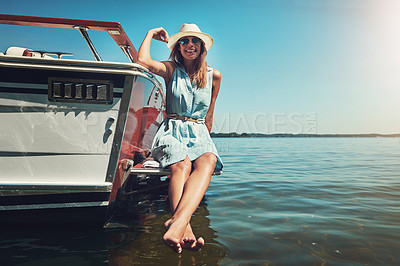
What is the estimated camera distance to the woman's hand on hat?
2.95 meters

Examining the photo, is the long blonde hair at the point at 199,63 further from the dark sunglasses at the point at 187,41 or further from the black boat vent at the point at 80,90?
the black boat vent at the point at 80,90

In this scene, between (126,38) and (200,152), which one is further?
(126,38)

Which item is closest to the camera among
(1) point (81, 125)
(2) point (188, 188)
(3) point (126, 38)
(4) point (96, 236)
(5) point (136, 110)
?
(2) point (188, 188)

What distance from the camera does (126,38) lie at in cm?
314

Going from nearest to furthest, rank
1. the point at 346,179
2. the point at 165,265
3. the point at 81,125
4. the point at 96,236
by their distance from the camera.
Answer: the point at 165,265 < the point at 81,125 < the point at 96,236 < the point at 346,179

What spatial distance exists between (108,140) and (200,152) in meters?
0.87

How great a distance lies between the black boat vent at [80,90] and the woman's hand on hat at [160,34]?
94cm

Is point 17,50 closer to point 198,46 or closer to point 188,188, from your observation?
point 198,46

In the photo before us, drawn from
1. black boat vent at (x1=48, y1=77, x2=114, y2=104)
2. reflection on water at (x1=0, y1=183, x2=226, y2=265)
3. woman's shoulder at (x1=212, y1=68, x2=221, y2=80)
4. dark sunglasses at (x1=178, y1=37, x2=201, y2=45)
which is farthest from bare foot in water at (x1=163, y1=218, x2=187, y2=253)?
dark sunglasses at (x1=178, y1=37, x2=201, y2=45)

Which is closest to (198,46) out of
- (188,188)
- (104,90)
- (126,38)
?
(126,38)

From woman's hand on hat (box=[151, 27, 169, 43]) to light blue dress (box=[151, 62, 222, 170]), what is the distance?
366mm

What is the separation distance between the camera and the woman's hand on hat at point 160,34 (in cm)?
295

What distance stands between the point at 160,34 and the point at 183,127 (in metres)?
1.13

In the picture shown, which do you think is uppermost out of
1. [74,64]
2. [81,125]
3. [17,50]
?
[17,50]
